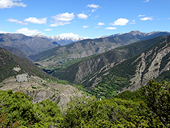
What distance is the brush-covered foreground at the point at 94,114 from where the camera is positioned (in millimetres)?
31328

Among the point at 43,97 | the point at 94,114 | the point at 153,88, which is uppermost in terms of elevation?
the point at 153,88

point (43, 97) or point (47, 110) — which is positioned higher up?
point (47, 110)

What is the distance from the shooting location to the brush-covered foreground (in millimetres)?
31328

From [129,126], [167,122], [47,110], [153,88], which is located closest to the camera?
[167,122]

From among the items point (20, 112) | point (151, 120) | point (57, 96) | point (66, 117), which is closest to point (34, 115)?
point (20, 112)

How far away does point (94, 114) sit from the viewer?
4528 centimetres

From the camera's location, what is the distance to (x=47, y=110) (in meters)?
58.1

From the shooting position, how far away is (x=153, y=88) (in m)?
32.3

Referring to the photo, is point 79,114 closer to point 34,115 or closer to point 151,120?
point 34,115

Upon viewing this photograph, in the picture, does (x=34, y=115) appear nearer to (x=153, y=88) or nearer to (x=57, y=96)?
(x=153, y=88)

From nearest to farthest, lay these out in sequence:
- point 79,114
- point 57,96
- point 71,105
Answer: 1. point 79,114
2. point 71,105
3. point 57,96

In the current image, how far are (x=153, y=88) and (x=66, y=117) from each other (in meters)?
30.8

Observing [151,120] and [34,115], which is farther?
[34,115]

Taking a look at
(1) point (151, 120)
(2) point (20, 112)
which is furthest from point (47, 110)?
(1) point (151, 120)
